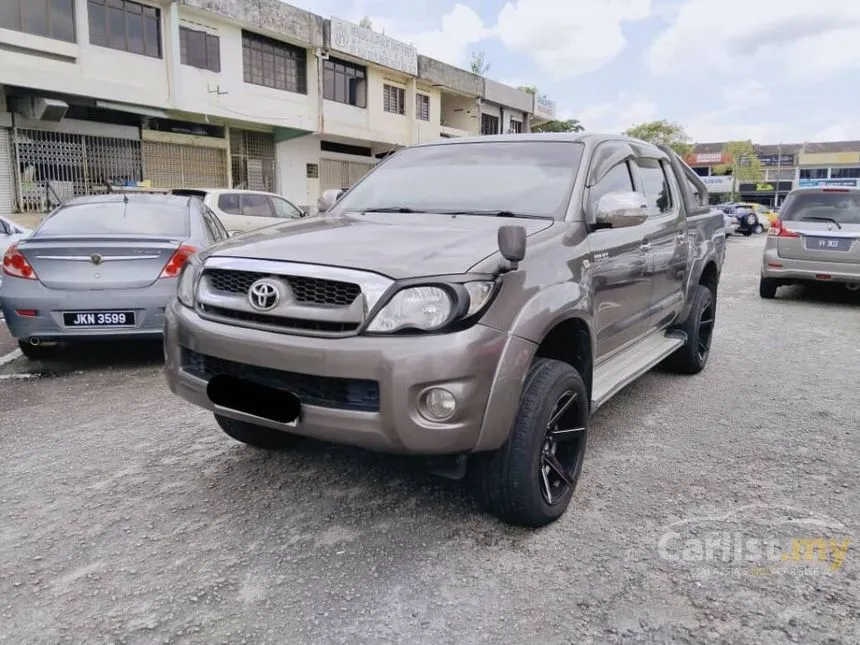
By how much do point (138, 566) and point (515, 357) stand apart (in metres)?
1.60

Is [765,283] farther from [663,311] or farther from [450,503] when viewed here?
[450,503]

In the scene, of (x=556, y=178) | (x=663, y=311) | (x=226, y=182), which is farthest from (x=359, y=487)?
(x=226, y=182)

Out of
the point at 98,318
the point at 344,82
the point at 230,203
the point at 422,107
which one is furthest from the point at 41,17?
the point at 422,107

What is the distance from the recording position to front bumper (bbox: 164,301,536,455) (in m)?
2.28

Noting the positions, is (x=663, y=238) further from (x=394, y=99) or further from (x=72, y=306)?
(x=394, y=99)

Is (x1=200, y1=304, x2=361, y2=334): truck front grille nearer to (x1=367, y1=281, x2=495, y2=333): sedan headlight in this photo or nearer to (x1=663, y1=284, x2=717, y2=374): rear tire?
(x1=367, y1=281, x2=495, y2=333): sedan headlight

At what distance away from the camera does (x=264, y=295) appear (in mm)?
2504

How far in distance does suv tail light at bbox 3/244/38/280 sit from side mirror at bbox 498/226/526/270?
160 inches

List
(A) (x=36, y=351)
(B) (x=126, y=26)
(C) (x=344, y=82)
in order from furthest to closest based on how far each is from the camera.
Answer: (C) (x=344, y=82), (B) (x=126, y=26), (A) (x=36, y=351)

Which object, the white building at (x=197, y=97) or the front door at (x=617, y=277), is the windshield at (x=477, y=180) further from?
the white building at (x=197, y=97)

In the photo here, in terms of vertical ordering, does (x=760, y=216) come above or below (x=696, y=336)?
above

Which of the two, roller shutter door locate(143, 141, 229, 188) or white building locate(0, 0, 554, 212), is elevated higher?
white building locate(0, 0, 554, 212)

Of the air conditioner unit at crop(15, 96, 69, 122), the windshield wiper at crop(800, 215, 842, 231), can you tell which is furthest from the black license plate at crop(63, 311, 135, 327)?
the air conditioner unit at crop(15, 96, 69, 122)

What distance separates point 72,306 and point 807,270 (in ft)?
28.9
